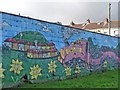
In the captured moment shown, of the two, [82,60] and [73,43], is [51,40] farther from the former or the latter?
[82,60]

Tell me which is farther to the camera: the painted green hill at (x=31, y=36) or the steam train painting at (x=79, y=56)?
the steam train painting at (x=79, y=56)

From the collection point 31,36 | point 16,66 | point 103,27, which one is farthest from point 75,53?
point 103,27

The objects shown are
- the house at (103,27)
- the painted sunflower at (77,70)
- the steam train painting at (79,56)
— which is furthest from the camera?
the house at (103,27)

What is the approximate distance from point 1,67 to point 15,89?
1.05 metres

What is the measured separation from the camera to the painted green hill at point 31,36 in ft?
49.2

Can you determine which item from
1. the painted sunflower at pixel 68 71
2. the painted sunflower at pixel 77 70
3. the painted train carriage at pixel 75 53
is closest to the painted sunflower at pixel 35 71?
the painted train carriage at pixel 75 53

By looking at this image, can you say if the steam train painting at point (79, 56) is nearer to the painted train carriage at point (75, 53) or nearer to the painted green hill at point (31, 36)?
the painted train carriage at point (75, 53)

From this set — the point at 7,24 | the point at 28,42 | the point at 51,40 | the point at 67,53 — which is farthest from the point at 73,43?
the point at 7,24

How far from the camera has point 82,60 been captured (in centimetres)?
2114

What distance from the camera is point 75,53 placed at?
20219 mm

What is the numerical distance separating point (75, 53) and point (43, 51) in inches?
156

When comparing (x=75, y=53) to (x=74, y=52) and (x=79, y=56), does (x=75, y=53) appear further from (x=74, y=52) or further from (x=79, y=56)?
(x=79, y=56)

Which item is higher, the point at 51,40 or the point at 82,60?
the point at 51,40

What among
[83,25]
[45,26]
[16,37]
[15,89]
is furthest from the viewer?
[83,25]
